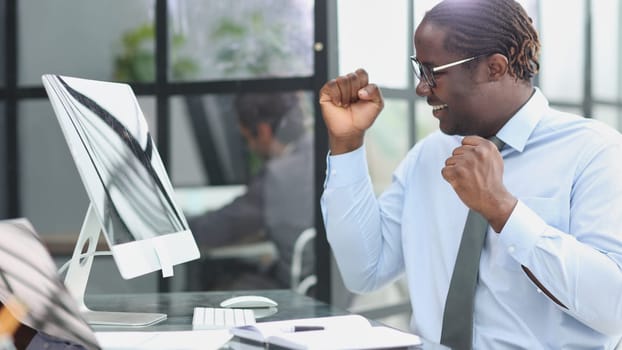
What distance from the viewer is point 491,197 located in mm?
1438

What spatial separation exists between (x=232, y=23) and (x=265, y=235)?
0.85 metres

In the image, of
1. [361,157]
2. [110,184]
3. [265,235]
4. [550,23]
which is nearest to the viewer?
[110,184]

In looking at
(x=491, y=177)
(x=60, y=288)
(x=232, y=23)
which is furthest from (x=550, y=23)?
(x=60, y=288)

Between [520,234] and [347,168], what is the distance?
1.60 ft

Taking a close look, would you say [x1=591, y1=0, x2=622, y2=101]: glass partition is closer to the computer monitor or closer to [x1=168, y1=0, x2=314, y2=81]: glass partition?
[x1=168, y1=0, x2=314, y2=81]: glass partition

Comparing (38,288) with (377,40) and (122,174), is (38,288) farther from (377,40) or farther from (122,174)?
(377,40)

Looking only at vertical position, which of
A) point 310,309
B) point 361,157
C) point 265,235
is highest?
point 361,157

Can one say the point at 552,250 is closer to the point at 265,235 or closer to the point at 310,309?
the point at 310,309

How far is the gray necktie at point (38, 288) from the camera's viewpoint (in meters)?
1.06

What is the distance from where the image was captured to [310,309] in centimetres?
162

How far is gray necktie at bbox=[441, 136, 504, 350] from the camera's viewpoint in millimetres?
1564

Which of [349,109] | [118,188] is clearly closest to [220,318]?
[118,188]

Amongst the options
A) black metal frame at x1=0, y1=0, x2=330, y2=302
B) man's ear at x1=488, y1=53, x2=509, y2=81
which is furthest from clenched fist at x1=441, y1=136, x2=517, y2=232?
black metal frame at x1=0, y1=0, x2=330, y2=302

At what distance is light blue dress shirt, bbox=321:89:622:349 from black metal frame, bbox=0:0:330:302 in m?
0.88
